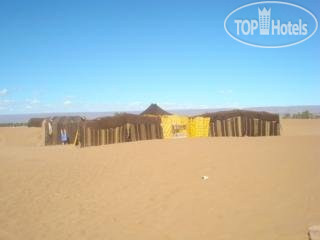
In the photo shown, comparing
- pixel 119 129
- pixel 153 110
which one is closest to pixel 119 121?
pixel 119 129

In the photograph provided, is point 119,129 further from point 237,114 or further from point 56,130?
point 237,114

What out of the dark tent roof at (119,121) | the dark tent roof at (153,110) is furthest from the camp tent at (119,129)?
the dark tent roof at (153,110)

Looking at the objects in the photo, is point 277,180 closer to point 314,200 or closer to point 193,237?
point 314,200

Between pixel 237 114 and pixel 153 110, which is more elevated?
pixel 153 110

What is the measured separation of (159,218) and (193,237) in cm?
131

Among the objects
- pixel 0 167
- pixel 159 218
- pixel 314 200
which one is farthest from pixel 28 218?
pixel 0 167

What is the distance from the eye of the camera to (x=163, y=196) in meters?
10.4

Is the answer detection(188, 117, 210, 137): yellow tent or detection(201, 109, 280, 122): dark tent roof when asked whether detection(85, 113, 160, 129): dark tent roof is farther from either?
detection(201, 109, 280, 122): dark tent roof

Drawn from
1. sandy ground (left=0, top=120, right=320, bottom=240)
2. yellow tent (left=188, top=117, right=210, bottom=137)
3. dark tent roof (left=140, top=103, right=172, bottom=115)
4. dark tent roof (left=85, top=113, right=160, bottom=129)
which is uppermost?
dark tent roof (left=140, top=103, right=172, bottom=115)

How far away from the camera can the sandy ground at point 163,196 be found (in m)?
7.86

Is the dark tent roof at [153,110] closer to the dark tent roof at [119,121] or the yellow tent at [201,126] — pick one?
the yellow tent at [201,126]

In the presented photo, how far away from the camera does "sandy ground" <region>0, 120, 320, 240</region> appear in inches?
310

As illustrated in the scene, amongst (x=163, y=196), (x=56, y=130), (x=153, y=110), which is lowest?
(x=163, y=196)

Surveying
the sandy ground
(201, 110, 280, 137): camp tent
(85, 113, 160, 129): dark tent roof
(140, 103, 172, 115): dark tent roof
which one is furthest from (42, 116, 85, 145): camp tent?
the sandy ground
